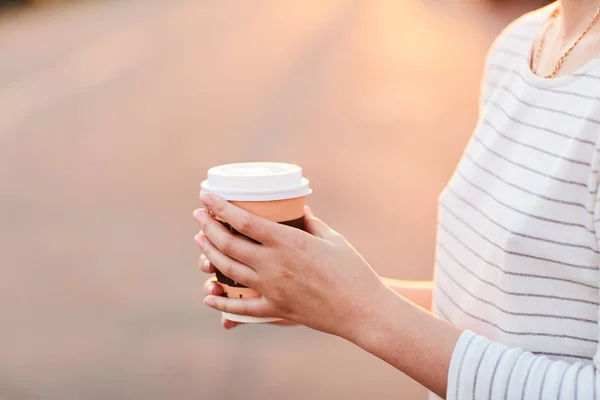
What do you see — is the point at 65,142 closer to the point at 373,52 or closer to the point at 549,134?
the point at 373,52

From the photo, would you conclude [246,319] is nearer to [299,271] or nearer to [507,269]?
[299,271]

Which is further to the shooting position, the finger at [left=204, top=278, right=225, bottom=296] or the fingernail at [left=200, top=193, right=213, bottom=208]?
the finger at [left=204, top=278, right=225, bottom=296]

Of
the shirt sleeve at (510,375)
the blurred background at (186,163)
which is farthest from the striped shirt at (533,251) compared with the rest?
the blurred background at (186,163)

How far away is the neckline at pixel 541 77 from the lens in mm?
1305

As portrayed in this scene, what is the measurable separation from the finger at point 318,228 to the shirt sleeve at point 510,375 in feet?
0.99

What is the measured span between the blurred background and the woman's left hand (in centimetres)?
207

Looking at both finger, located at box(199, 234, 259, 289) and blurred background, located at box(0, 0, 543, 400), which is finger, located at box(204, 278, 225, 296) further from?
blurred background, located at box(0, 0, 543, 400)

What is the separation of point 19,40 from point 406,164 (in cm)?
761

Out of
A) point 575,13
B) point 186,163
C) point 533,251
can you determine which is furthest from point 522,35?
point 186,163

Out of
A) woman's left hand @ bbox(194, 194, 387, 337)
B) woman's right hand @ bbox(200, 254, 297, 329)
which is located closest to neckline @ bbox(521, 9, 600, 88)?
woman's left hand @ bbox(194, 194, 387, 337)

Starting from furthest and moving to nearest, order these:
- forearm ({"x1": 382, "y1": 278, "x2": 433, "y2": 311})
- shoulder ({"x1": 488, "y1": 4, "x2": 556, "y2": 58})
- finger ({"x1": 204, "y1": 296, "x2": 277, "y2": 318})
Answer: forearm ({"x1": 382, "y1": 278, "x2": 433, "y2": 311}) < shoulder ({"x1": 488, "y1": 4, "x2": 556, "y2": 58}) < finger ({"x1": 204, "y1": 296, "x2": 277, "y2": 318})

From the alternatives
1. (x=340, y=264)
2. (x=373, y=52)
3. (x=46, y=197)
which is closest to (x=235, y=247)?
(x=340, y=264)

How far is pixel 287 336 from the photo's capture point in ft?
12.4

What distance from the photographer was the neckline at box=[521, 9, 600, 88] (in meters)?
1.30
